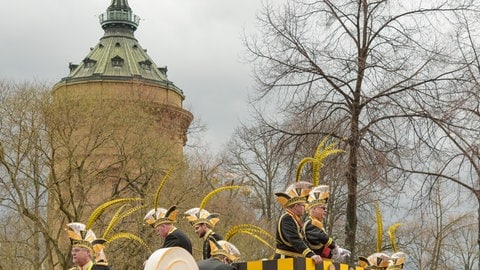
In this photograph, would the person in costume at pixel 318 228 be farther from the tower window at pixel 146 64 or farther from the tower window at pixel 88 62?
the tower window at pixel 146 64

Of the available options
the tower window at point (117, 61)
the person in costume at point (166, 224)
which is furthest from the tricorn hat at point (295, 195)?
the tower window at point (117, 61)

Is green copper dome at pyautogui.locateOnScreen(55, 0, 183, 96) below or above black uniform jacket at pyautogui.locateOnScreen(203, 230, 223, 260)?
above

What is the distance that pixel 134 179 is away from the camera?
3422 centimetres

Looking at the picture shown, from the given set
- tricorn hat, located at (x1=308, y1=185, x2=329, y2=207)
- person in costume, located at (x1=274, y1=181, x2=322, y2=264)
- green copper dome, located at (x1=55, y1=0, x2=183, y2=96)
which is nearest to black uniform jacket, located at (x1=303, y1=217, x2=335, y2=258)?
person in costume, located at (x1=274, y1=181, x2=322, y2=264)

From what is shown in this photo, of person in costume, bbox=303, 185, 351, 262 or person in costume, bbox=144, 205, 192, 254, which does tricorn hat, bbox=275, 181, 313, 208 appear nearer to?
person in costume, bbox=303, 185, 351, 262

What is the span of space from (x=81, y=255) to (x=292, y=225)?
2693 mm

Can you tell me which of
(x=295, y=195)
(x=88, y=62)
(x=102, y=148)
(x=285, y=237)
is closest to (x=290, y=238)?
(x=285, y=237)

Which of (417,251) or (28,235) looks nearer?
(28,235)

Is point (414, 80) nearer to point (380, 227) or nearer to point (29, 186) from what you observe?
point (380, 227)

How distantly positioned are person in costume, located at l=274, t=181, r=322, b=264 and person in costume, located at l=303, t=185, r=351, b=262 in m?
0.18

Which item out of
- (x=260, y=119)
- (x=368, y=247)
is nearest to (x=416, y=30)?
(x=260, y=119)

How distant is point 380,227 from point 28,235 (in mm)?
20015

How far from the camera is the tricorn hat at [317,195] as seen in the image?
12383mm

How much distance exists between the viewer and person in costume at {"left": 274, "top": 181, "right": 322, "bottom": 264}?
1179 cm
